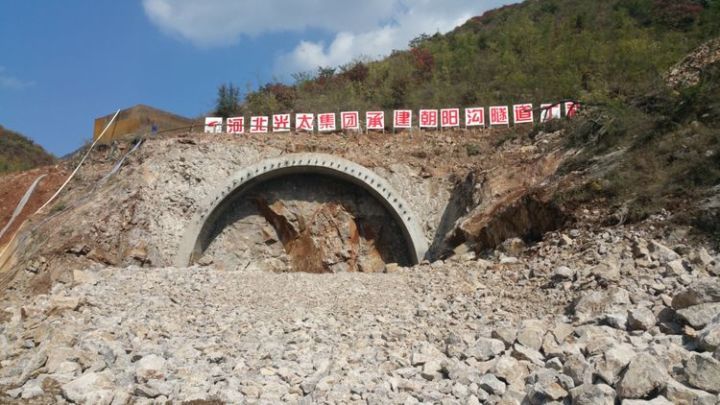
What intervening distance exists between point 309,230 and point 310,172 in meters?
1.40

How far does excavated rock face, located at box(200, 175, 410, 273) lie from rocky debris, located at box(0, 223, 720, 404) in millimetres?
4082

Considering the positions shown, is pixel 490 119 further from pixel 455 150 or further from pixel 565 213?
pixel 565 213

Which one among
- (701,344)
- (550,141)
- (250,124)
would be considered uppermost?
(250,124)

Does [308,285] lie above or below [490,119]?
below

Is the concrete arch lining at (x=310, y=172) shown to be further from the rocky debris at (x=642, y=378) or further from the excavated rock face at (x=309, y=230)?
the rocky debris at (x=642, y=378)

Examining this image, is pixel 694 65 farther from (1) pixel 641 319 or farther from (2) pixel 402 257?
(1) pixel 641 319

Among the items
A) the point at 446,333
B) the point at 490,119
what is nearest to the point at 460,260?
the point at 446,333

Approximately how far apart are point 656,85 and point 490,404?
26.5ft

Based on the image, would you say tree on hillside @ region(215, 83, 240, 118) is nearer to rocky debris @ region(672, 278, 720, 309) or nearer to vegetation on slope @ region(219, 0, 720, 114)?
vegetation on slope @ region(219, 0, 720, 114)

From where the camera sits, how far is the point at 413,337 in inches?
248

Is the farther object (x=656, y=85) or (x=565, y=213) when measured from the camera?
(x=656, y=85)

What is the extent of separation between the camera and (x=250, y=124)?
1450 centimetres

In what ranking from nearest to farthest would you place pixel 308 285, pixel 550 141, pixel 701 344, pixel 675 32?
pixel 701 344 < pixel 308 285 < pixel 550 141 < pixel 675 32

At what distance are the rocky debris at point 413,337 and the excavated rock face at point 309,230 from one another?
161 inches
